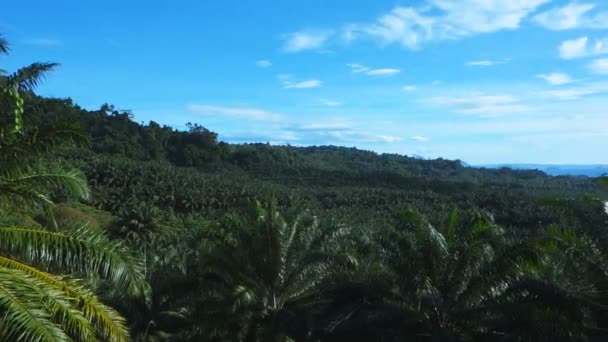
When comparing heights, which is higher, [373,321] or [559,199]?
[559,199]

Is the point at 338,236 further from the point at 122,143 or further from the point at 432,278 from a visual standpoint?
the point at 122,143

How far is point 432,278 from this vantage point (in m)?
13.6

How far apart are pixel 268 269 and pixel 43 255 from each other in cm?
781

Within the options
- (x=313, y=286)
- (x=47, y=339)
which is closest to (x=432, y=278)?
(x=313, y=286)

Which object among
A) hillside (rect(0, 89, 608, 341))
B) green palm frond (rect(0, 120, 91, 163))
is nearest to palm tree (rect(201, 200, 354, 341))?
hillside (rect(0, 89, 608, 341))

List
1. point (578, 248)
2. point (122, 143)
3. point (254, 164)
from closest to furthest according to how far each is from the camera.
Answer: point (578, 248), point (122, 143), point (254, 164)

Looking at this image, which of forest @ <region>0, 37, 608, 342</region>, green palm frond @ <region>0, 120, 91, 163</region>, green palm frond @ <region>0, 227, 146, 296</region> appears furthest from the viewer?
green palm frond @ <region>0, 120, 91, 163</region>

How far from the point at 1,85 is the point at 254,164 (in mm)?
115060

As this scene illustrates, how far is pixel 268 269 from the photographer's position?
14.2 m

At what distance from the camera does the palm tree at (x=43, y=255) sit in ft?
19.5

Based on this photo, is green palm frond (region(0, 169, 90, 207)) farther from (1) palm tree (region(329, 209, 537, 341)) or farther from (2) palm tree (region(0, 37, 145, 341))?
(1) palm tree (region(329, 209, 537, 341))

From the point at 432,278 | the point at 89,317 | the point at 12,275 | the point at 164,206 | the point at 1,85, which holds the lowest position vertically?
the point at 164,206

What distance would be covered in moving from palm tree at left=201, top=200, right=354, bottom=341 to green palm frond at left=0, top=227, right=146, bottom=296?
6472 millimetres

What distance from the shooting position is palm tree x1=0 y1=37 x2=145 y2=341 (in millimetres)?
5945
